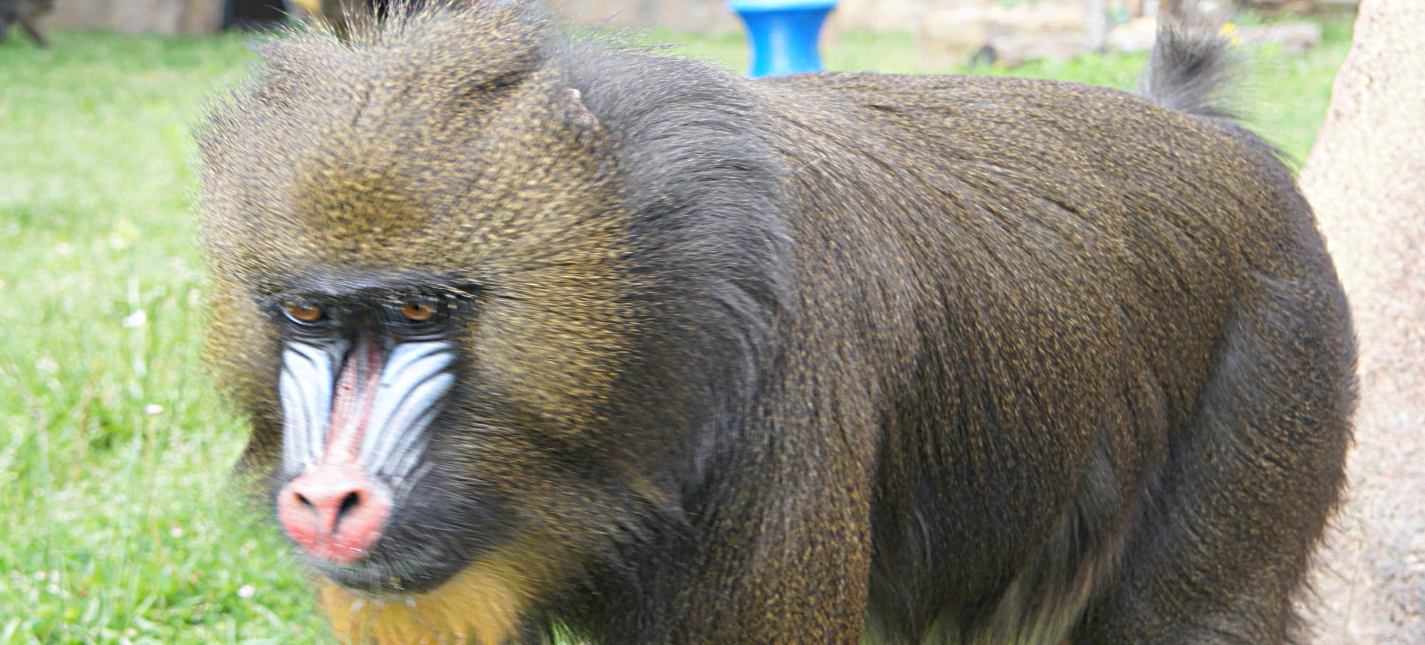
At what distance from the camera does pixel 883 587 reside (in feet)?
8.09

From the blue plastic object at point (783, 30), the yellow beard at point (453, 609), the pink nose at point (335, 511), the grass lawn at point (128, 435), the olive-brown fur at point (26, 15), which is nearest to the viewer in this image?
the pink nose at point (335, 511)

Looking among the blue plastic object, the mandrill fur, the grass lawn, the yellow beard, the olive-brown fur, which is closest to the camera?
the mandrill fur

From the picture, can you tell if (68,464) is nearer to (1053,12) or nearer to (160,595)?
(160,595)

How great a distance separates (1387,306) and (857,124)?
6.15 ft

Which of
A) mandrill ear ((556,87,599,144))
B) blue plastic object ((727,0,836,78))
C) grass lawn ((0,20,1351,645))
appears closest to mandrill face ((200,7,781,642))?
mandrill ear ((556,87,599,144))

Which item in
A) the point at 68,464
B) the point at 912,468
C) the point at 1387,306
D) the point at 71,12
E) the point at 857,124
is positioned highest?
the point at 857,124

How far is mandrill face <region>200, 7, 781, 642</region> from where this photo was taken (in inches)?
74.0

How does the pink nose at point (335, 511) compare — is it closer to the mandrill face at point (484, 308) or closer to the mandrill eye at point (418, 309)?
the mandrill face at point (484, 308)

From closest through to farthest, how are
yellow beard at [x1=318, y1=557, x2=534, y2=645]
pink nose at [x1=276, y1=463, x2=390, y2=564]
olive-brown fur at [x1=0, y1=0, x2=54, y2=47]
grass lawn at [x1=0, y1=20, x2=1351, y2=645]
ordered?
pink nose at [x1=276, y1=463, x2=390, y2=564], yellow beard at [x1=318, y1=557, x2=534, y2=645], grass lawn at [x1=0, y1=20, x2=1351, y2=645], olive-brown fur at [x1=0, y1=0, x2=54, y2=47]

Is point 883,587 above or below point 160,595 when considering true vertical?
above

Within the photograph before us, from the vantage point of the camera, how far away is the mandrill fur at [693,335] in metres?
1.90

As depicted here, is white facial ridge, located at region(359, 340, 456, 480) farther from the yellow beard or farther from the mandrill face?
the yellow beard

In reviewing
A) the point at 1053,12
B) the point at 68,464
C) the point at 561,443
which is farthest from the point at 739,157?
the point at 1053,12

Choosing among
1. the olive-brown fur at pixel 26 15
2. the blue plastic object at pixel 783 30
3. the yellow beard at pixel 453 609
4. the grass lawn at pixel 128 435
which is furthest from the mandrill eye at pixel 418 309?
the olive-brown fur at pixel 26 15
